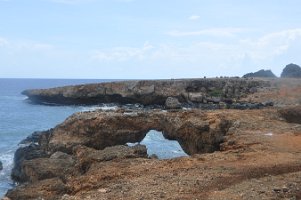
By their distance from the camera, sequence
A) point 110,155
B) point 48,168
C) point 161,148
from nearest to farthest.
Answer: point 110,155 → point 48,168 → point 161,148

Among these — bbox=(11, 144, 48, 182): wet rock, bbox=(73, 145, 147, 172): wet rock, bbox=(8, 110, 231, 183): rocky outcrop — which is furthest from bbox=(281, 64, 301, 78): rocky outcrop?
bbox=(73, 145, 147, 172): wet rock

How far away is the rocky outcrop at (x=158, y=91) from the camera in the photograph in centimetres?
6325

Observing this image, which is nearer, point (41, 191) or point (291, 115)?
point (41, 191)

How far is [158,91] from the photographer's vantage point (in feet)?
226

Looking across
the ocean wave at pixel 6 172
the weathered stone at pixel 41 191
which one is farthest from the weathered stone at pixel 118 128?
the weathered stone at pixel 41 191

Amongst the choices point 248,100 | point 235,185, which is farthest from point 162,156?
point 235,185

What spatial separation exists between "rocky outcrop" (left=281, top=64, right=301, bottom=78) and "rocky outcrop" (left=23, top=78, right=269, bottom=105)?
28.4 metres

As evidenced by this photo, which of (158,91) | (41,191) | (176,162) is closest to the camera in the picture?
(41,191)

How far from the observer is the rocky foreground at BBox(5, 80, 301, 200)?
46.7 ft

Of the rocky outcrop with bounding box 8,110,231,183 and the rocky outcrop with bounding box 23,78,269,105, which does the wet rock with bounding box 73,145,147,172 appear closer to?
the rocky outcrop with bounding box 8,110,231,183

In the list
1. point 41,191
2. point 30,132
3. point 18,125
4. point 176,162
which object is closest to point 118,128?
point 176,162

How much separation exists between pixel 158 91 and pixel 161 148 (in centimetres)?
2803

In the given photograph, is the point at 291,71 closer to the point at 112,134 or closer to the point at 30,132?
the point at 30,132

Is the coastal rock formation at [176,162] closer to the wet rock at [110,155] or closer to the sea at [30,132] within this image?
the wet rock at [110,155]
